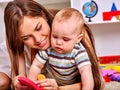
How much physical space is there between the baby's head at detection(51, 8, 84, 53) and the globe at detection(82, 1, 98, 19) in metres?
1.10

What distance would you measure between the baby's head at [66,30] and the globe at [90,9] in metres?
1.10

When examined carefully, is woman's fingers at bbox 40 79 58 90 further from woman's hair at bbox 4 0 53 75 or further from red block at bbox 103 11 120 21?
red block at bbox 103 11 120 21

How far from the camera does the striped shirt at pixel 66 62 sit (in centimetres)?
87

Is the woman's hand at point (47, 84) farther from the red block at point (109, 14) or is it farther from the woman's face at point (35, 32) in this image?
the red block at point (109, 14)

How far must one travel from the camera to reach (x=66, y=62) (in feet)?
2.90

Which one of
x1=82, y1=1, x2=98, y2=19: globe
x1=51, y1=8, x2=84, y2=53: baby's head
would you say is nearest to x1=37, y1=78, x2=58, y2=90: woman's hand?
x1=51, y1=8, x2=84, y2=53: baby's head

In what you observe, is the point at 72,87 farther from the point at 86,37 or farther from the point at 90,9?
the point at 90,9

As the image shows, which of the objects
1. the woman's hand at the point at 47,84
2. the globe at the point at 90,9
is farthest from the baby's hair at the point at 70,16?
the globe at the point at 90,9

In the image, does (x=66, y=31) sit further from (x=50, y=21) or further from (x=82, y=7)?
(x=82, y=7)

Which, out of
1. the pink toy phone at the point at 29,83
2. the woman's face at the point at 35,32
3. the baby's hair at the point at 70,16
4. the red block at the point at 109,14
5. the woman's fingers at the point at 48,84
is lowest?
the red block at the point at 109,14

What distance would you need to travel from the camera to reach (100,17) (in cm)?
207

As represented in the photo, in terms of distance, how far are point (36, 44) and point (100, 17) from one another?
1264mm

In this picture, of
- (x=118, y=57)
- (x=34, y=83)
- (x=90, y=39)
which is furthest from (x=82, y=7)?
(x=34, y=83)

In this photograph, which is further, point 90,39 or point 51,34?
point 90,39
